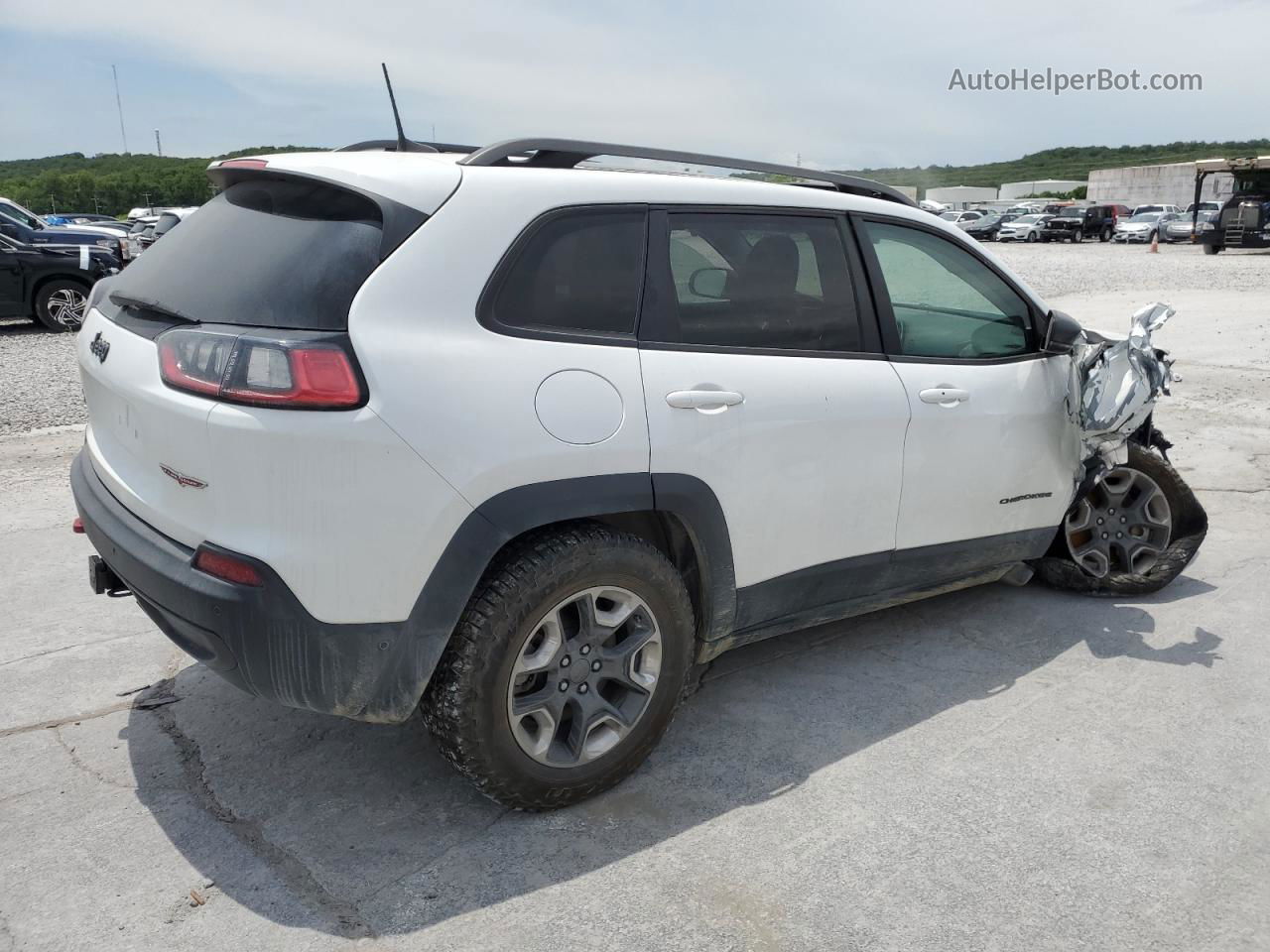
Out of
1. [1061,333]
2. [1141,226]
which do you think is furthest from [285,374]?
[1141,226]

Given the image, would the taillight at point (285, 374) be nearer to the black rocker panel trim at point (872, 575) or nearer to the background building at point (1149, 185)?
the black rocker panel trim at point (872, 575)

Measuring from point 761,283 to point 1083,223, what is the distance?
44928 mm

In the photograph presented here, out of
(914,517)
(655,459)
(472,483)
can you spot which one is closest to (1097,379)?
(914,517)

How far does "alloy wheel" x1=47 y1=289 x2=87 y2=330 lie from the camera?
44.8ft

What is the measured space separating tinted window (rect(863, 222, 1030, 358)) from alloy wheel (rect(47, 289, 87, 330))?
1281 cm

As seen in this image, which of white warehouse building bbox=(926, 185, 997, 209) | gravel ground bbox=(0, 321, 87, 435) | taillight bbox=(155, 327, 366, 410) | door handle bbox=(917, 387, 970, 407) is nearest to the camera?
taillight bbox=(155, 327, 366, 410)

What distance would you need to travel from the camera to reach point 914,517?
369 centimetres

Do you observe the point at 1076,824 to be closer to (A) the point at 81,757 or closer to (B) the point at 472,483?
(B) the point at 472,483

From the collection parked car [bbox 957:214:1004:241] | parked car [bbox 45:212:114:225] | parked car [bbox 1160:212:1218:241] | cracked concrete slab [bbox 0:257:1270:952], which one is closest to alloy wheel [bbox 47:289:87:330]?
cracked concrete slab [bbox 0:257:1270:952]

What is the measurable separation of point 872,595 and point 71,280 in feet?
43.7

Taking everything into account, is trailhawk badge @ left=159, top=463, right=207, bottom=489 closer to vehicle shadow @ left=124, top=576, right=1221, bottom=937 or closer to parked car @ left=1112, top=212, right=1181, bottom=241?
vehicle shadow @ left=124, top=576, right=1221, bottom=937

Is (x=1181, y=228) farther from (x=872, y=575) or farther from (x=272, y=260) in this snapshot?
(x=272, y=260)

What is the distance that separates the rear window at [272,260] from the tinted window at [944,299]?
6.08ft

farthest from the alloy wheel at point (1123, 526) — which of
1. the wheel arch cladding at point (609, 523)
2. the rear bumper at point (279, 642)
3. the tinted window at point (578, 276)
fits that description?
the rear bumper at point (279, 642)
